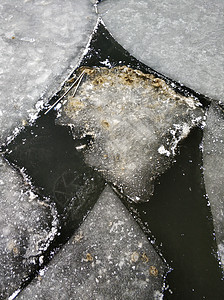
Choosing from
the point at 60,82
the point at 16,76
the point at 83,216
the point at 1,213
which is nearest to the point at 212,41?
the point at 60,82

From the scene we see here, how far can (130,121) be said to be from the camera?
72.5 inches

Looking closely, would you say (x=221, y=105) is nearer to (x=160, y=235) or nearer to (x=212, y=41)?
(x=212, y=41)

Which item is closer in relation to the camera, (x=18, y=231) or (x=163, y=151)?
(x=18, y=231)

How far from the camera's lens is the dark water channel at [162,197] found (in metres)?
1.34

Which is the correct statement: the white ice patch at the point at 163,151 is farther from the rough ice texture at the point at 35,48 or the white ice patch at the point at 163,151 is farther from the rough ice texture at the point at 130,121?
the rough ice texture at the point at 35,48

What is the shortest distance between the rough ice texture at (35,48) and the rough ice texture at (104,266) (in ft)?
3.10

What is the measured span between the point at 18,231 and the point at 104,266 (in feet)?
1.69

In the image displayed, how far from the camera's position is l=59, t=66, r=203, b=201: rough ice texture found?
1.65m

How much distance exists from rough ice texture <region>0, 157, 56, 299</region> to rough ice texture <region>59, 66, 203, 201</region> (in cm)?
44

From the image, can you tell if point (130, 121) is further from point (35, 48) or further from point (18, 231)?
point (35, 48)

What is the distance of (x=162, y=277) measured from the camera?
1.33 metres

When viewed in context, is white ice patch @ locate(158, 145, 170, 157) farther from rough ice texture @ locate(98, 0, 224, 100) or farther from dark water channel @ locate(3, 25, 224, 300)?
rough ice texture @ locate(98, 0, 224, 100)

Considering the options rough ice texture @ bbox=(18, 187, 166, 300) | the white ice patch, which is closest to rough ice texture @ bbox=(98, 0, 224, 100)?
the white ice patch

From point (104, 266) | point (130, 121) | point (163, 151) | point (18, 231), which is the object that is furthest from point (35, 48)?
point (104, 266)
